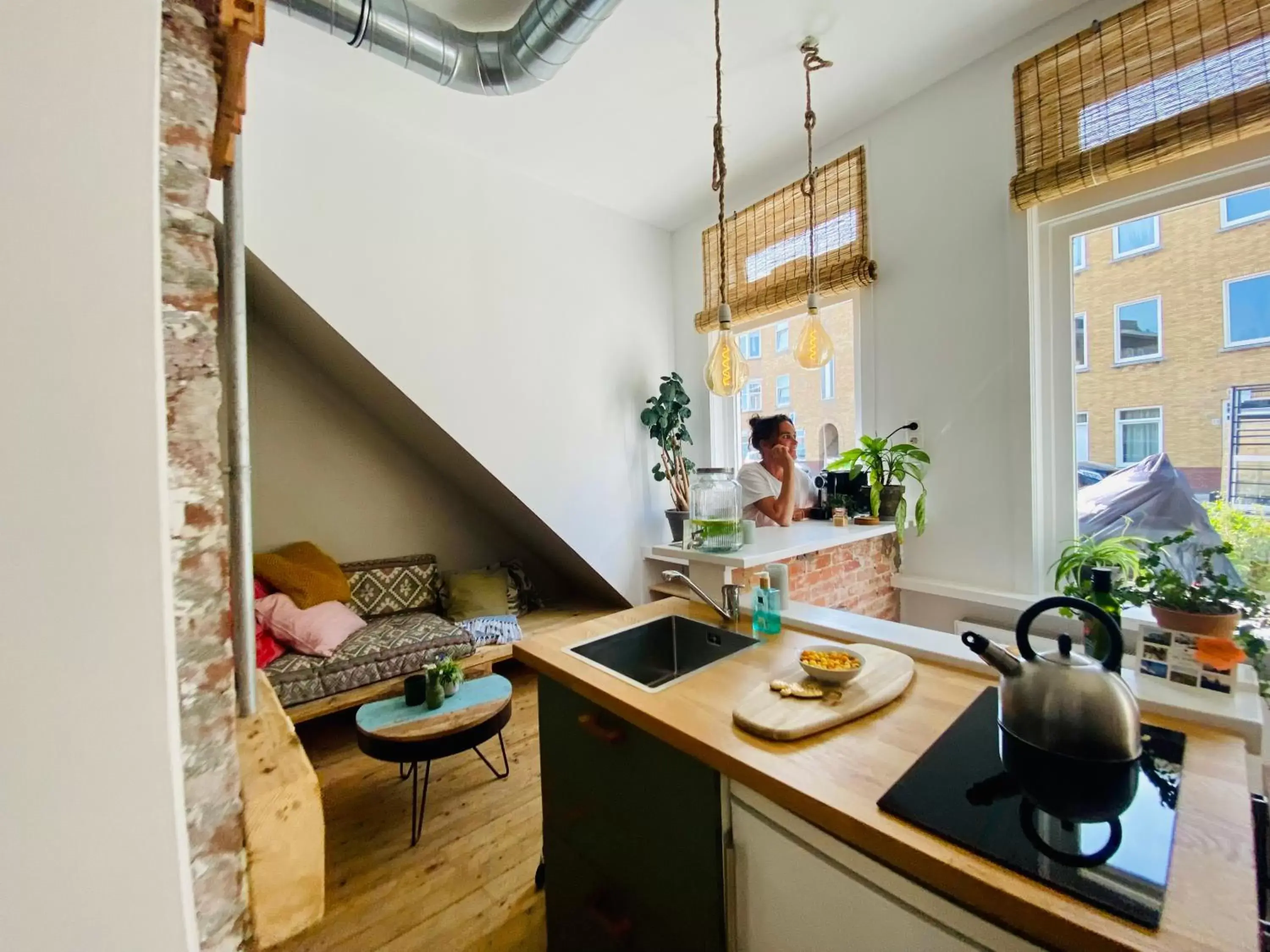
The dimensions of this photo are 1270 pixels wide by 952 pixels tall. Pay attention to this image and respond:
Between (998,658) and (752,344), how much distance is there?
2.83 metres

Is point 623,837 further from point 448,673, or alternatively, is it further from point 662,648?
point 448,673

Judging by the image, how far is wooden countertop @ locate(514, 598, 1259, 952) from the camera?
20.3 inches

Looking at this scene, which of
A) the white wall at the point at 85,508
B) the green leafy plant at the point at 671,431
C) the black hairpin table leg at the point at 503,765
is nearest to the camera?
the white wall at the point at 85,508

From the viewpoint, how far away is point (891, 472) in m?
2.39

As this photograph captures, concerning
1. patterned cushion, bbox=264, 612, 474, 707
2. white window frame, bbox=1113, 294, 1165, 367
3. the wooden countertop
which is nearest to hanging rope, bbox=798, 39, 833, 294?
white window frame, bbox=1113, 294, 1165, 367

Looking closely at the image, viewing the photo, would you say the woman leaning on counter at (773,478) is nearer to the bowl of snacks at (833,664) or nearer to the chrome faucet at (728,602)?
the chrome faucet at (728,602)

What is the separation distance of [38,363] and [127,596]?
21cm

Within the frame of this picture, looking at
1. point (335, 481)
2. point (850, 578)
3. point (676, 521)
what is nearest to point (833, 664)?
point (850, 578)

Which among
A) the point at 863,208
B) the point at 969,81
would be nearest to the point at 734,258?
the point at 863,208

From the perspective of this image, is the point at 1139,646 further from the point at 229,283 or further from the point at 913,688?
the point at 229,283

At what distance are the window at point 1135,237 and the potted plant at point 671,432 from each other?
2.20 m

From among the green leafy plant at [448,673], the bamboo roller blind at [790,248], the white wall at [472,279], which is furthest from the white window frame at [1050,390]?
the green leafy plant at [448,673]

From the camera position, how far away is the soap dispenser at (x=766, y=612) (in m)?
1.36

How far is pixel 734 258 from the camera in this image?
3.27 metres
